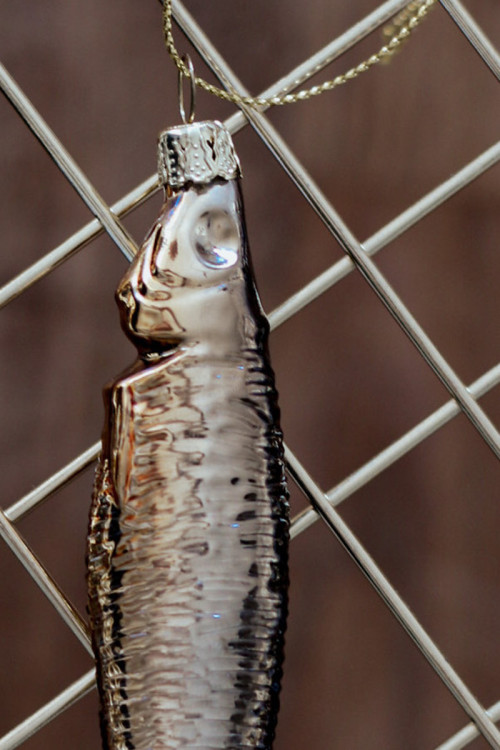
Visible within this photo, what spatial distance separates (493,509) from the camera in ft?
1.37

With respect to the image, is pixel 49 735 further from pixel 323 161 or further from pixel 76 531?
pixel 323 161

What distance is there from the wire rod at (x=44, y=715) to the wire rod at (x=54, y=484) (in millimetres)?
47

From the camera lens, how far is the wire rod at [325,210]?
29 centimetres

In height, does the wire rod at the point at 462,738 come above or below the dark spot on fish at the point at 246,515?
below

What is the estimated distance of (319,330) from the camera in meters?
0.41

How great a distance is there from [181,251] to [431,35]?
24 centimetres

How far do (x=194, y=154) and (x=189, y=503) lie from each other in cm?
8

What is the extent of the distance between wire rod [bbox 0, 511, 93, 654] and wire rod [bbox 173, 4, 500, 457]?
120 mm

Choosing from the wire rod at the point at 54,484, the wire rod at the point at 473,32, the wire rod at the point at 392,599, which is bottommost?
the wire rod at the point at 392,599

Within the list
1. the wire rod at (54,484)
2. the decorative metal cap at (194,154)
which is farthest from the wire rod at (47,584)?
the decorative metal cap at (194,154)

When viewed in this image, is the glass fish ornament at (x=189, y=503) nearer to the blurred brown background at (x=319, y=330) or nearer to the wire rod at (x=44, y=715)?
the wire rod at (x=44, y=715)

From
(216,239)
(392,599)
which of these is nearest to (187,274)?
(216,239)

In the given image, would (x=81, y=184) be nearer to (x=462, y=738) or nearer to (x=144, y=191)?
(x=144, y=191)

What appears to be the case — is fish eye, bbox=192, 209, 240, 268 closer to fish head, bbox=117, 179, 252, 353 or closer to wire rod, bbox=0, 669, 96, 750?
fish head, bbox=117, 179, 252, 353
